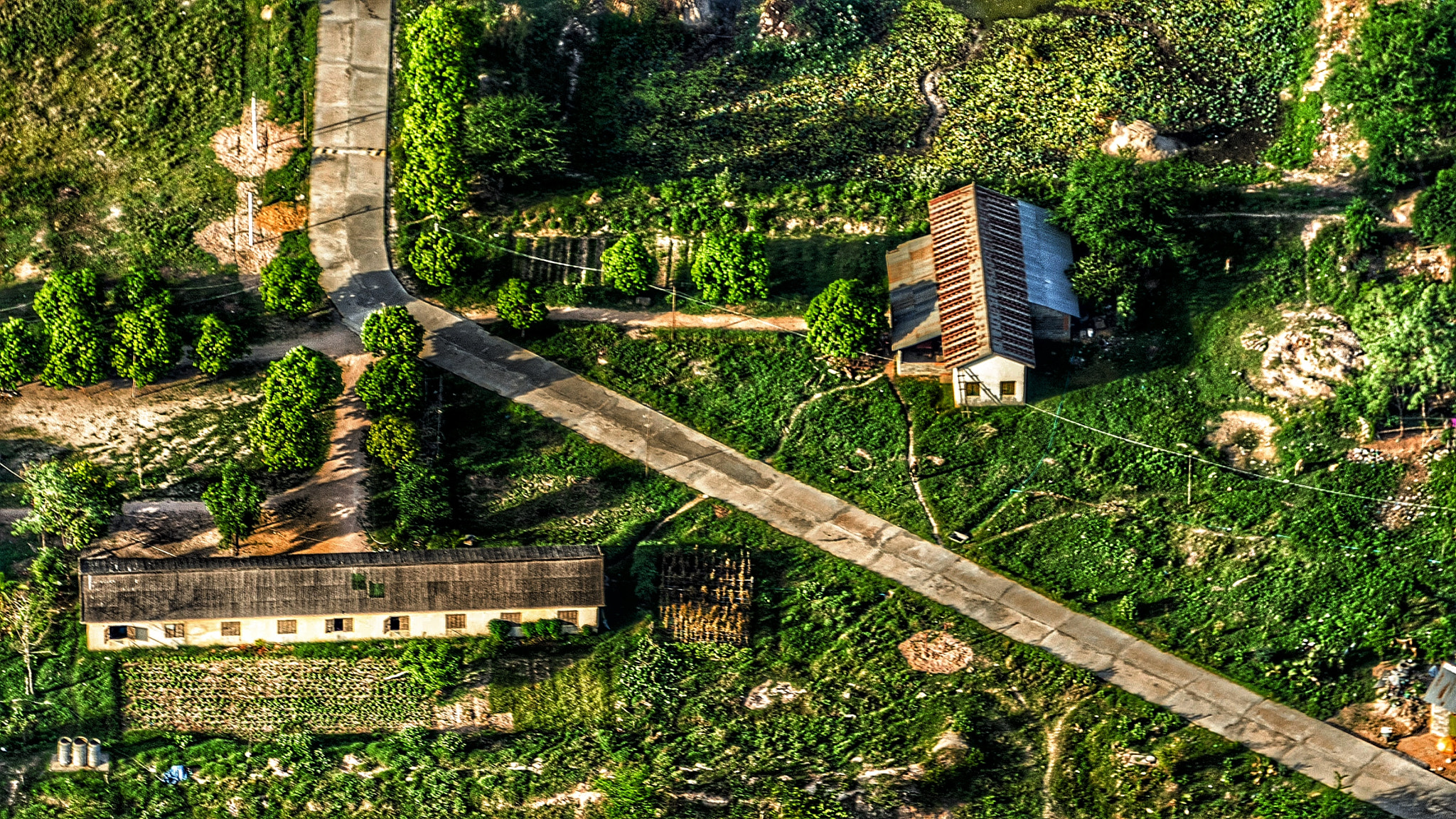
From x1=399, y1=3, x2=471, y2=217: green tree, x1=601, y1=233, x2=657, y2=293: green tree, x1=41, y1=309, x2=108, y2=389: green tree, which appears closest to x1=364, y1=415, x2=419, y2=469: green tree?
x1=601, y1=233, x2=657, y2=293: green tree

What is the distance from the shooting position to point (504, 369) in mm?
97250

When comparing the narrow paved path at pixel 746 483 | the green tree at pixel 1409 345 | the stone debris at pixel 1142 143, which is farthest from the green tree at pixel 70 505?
the green tree at pixel 1409 345

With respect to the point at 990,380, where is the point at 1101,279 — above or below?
above

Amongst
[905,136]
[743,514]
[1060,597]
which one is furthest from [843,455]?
[905,136]

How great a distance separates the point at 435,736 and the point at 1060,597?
29.3 metres

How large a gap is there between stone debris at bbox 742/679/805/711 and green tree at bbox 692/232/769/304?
19557mm

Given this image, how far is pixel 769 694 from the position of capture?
89.3 metres

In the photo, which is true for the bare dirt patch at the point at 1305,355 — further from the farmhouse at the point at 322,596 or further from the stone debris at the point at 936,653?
the farmhouse at the point at 322,596

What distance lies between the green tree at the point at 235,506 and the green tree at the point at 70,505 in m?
4.71

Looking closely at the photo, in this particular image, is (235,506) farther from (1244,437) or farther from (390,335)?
(1244,437)

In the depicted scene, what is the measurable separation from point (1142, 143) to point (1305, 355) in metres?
15.2

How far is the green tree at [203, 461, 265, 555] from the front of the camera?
9100 cm

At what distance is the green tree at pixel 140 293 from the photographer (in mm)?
96312

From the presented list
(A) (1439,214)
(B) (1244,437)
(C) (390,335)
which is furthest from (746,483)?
(A) (1439,214)
